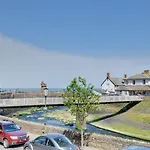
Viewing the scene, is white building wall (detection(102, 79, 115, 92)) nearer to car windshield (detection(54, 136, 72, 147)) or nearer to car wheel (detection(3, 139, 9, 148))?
car wheel (detection(3, 139, 9, 148))

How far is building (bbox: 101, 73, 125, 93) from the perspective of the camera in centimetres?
9712

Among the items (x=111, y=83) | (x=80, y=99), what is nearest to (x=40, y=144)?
(x=80, y=99)

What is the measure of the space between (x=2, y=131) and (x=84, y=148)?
256 inches

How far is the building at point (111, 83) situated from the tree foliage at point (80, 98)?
78129mm

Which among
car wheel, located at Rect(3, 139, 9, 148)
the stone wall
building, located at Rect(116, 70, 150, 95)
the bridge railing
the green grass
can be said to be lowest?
the green grass

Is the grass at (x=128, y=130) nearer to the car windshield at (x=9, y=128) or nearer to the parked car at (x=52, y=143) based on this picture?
the car windshield at (x=9, y=128)

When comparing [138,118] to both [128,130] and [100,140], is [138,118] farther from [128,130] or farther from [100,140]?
[100,140]

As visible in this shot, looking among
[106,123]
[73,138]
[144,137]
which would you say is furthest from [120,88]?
[73,138]

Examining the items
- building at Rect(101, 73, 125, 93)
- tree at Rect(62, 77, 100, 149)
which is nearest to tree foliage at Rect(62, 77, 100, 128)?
tree at Rect(62, 77, 100, 149)

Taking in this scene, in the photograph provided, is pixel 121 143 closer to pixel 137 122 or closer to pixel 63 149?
pixel 63 149

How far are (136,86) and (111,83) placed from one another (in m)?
14.0

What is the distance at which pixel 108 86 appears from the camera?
101 meters

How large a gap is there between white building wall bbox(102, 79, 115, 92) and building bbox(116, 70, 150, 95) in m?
7.00

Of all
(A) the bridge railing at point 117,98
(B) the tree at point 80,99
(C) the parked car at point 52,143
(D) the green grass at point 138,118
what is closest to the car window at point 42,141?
(C) the parked car at point 52,143
